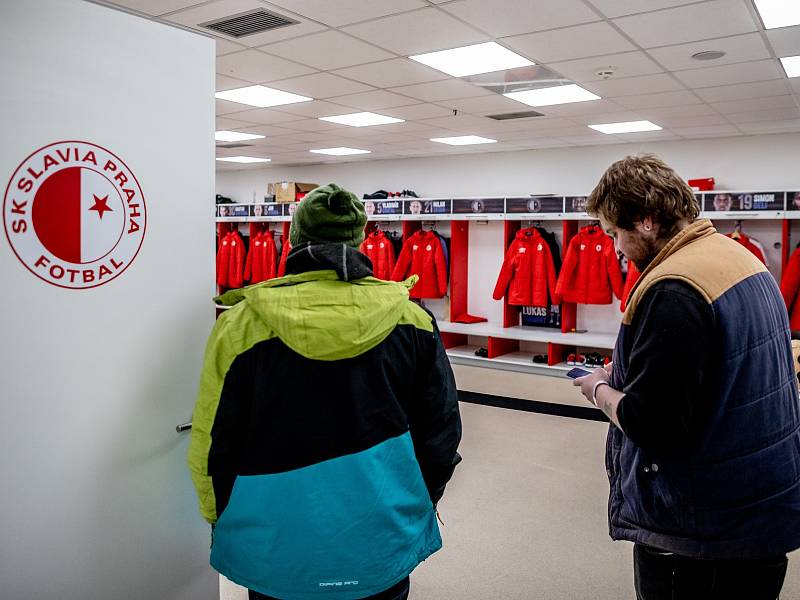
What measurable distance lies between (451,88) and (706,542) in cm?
461

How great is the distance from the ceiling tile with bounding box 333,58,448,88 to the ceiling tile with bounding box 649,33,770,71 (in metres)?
1.57

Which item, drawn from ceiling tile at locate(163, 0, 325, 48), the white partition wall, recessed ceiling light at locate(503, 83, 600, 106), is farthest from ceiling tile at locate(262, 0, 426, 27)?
recessed ceiling light at locate(503, 83, 600, 106)

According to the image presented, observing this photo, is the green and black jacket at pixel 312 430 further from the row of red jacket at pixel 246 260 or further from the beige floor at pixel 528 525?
the row of red jacket at pixel 246 260

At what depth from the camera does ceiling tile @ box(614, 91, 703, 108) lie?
18.5ft

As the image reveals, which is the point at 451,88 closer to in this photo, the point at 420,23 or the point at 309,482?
the point at 420,23

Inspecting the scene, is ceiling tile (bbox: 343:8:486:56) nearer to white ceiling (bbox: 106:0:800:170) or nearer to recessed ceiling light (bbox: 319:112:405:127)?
white ceiling (bbox: 106:0:800:170)

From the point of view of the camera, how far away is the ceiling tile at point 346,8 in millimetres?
3508

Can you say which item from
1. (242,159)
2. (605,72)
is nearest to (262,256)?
(242,159)

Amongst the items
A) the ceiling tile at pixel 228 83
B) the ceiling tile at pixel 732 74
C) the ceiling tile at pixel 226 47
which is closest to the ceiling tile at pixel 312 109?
the ceiling tile at pixel 228 83

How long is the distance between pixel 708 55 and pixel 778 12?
84cm

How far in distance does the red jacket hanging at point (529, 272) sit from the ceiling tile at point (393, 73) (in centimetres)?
327

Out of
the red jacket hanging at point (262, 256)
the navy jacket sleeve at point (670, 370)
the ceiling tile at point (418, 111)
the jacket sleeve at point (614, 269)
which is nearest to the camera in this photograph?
the navy jacket sleeve at point (670, 370)

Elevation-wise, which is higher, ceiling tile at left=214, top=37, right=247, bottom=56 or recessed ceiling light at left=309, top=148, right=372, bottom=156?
recessed ceiling light at left=309, top=148, right=372, bottom=156

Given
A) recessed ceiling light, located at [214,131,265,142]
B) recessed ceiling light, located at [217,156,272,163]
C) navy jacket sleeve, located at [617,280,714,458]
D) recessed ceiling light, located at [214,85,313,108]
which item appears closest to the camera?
navy jacket sleeve, located at [617,280,714,458]
